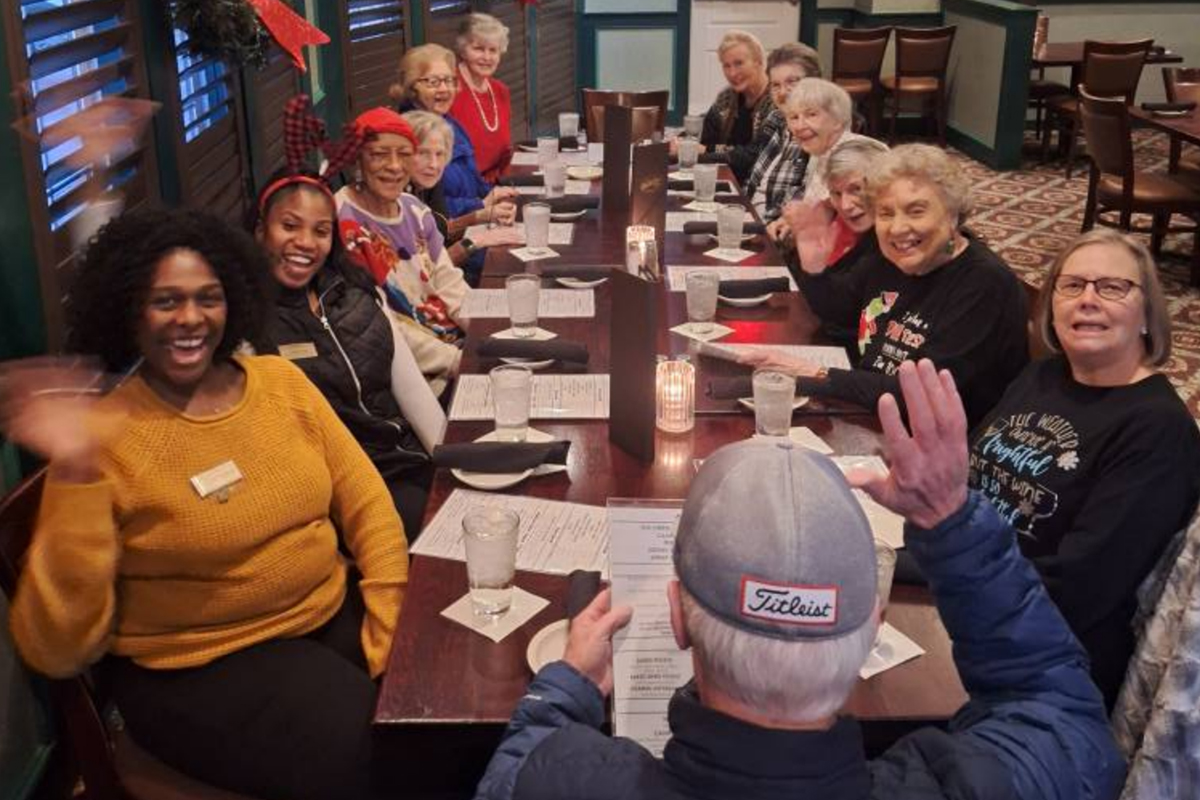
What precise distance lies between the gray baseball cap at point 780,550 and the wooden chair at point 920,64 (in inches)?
365

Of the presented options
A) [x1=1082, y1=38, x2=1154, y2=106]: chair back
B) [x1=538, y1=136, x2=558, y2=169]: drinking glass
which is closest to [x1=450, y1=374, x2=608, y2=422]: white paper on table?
[x1=538, y1=136, x2=558, y2=169]: drinking glass

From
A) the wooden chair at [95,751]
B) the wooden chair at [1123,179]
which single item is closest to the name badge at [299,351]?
the wooden chair at [95,751]

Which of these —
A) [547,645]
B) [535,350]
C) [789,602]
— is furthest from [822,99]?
[789,602]

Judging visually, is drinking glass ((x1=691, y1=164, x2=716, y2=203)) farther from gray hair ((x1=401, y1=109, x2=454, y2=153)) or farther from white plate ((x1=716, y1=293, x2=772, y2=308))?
white plate ((x1=716, y1=293, x2=772, y2=308))

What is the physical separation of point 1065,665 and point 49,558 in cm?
145

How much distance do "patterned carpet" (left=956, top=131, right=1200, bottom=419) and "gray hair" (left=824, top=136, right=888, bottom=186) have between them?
1994 mm

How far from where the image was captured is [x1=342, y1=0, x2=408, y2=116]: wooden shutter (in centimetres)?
551

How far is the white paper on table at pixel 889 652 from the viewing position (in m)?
1.68

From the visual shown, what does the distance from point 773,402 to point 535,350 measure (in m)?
0.68

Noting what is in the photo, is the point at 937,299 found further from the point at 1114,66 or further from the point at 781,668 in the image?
the point at 1114,66

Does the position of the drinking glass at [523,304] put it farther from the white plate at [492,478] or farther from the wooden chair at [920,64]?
the wooden chair at [920,64]

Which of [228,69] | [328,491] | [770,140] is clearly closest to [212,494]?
[328,491]

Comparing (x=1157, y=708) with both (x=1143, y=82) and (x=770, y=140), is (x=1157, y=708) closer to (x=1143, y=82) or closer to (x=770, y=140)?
(x=770, y=140)

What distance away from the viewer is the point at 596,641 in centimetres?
146
